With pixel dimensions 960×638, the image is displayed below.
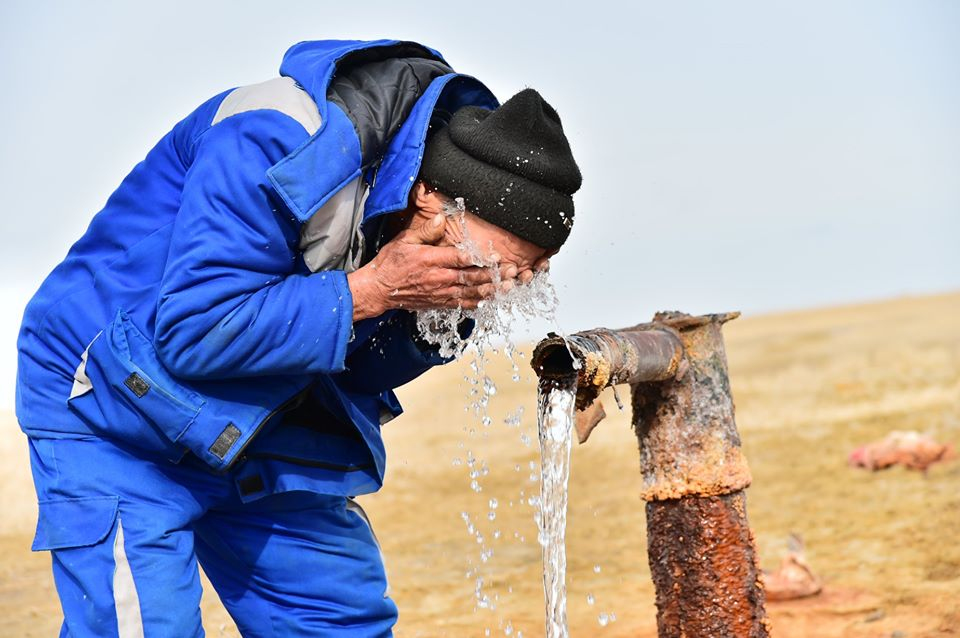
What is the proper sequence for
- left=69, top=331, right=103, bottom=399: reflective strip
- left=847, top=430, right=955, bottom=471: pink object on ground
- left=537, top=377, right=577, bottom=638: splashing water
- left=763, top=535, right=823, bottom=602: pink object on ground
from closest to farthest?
left=69, top=331, right=103, bottom=399: reflective strip < left=537, top=377, right=577, bottom=638: splashing water < left=763, top=535, right=823, bottom=602: pink object on ground < left=847, top=430, right=955, bottom=471: pink object on ground

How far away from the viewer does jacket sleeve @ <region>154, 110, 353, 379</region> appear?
2.12 meters

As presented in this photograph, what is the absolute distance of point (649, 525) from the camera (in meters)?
3.15

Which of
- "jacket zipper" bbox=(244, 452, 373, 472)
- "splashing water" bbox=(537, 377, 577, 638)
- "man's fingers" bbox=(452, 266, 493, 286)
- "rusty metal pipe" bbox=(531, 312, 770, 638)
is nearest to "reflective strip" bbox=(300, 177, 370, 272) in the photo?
"man's fingers" bbox=(452, 266, 493, 286)

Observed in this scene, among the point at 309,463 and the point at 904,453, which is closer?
the point at 309,463

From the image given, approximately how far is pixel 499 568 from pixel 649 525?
2478 millimetres

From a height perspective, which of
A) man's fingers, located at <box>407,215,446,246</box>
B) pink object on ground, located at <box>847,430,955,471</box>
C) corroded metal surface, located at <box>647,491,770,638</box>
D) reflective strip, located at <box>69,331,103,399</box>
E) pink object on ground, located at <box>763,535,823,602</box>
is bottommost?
pink object on ground, located at <box>763,535,823,602</box>

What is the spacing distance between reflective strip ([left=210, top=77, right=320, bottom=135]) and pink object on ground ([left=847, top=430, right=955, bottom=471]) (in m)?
5.16

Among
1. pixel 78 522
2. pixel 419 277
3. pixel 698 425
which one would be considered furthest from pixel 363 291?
pixel 698 425

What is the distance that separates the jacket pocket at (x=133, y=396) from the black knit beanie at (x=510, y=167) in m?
0.67

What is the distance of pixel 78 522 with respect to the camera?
2.33 m

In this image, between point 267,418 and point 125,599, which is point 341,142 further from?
point 125,599

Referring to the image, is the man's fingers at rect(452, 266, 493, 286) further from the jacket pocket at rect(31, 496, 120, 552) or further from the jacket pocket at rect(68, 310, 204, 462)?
the jacket pocket at rect(31, 496, 120, 552)

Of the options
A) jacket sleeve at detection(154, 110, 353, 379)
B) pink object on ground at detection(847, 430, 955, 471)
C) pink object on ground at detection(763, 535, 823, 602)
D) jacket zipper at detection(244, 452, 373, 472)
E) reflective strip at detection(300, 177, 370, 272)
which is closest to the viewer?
→ jacket sleeve at detection(154, 110, 353, 379)

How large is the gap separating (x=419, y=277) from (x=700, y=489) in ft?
3.87
